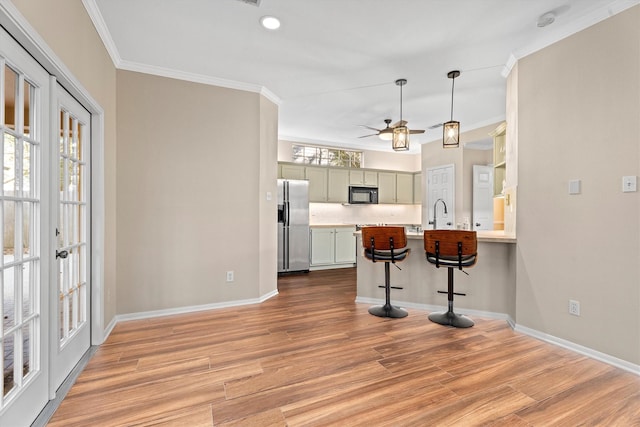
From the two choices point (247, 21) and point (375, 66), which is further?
point (375, 66)

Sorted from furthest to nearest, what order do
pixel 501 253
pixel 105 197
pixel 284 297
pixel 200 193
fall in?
pixel 284 297, pixel 200 193, pixel 501 253, pixel 105 197

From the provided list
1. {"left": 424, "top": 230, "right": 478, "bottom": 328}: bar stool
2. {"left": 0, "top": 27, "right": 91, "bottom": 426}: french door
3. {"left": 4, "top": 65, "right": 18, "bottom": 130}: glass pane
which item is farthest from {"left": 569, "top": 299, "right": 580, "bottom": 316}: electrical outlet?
{"left": 4, "top": 65, "right": 18, "bottom": 130}: glass pane

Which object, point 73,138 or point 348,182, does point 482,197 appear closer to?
point 348,182

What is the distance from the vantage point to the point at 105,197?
9.43 feet

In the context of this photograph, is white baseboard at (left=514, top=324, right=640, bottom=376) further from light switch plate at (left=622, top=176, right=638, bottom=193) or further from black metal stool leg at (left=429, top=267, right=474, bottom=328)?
light switch plate at (left=622, top=176, right=638, bottom=193)

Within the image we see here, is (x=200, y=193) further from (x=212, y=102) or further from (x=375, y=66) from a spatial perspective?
(x=375, y=66)

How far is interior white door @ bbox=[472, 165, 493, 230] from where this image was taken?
6359mm

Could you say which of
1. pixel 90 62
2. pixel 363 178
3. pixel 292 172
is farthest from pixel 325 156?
pixel 90 62

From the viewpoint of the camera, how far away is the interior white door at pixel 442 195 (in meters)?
6.57

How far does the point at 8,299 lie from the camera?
60.3 inches

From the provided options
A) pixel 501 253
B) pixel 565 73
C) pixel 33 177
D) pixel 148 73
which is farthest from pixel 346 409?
pixel 148 73

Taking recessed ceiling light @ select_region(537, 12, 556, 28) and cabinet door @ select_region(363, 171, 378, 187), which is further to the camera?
cabinet door @ select_region(363, 171, 378, 187)

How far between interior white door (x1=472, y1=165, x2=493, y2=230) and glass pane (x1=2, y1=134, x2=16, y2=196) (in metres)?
6.68

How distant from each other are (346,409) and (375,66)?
326 cm
